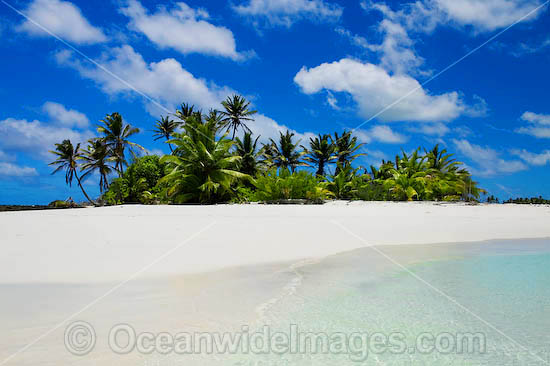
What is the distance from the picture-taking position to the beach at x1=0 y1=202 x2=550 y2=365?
2107mm

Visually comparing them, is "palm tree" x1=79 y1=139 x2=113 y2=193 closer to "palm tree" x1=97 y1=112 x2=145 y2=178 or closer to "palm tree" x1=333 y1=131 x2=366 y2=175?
"palm tree" x1=97 y1=112 x2=145 y2=178

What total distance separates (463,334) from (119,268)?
3.22 m

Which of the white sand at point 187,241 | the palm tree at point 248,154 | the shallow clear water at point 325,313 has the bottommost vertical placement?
the shallow clear water at point 325,313

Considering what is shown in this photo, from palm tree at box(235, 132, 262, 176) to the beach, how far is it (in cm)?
2284

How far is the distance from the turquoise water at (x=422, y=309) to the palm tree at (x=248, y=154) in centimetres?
2532

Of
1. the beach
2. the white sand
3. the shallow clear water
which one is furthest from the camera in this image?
the white sand

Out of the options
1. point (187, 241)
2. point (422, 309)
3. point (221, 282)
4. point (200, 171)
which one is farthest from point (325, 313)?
point (200, 171)

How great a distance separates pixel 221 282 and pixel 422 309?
5.62 feet

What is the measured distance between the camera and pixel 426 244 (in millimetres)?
5648

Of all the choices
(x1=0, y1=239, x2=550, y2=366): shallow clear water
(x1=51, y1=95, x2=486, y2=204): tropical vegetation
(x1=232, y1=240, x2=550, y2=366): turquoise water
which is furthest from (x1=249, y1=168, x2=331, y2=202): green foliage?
(x1=0, y1=239, x2=550, y2=366): shallow clear water

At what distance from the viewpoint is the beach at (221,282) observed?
2107 mm

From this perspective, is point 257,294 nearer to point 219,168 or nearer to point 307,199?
point 307,199

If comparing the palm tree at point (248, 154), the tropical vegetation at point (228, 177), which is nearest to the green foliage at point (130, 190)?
the tropical vegetation at point (228, 177)

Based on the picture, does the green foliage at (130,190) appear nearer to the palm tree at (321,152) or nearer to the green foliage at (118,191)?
the green foliage at (118,191)
